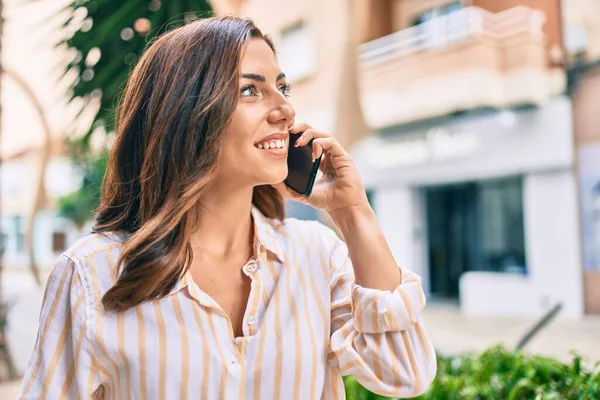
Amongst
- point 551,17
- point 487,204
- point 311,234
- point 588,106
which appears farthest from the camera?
point 487,204

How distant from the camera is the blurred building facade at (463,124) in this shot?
3312 millimetres

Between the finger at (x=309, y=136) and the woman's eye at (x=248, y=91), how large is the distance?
120mm

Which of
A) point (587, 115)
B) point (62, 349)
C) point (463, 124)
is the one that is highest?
point (463, 124)

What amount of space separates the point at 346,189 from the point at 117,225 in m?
0.38

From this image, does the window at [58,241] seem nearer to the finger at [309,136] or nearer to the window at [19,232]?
the window at [19,232]

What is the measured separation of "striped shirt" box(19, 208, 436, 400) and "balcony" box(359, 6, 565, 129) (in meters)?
2.84

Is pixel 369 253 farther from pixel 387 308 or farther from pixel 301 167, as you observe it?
pixel 301 167

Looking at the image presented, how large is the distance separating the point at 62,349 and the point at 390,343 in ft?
1.57

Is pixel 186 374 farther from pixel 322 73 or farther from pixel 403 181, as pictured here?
pixel 403 181

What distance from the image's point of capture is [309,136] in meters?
0.94

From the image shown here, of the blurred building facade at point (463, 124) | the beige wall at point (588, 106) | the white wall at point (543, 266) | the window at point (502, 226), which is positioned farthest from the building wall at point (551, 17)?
the window at point (502, 226)

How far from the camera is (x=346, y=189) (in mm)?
915

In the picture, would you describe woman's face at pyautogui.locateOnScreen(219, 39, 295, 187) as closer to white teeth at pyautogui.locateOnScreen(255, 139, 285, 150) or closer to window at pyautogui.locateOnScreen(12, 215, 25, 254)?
white teeth at pyautogui.locateOnScreen(255, 139, 285, 150)

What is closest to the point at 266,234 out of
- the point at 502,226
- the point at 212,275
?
the point at 212,275
